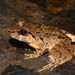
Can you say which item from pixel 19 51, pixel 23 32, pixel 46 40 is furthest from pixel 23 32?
pixel 46 40

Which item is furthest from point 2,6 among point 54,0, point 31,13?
point 54,0

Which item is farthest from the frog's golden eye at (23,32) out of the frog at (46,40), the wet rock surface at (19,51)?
the wet rock surface at (19,51)

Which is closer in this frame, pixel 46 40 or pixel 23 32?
pixel 23 32

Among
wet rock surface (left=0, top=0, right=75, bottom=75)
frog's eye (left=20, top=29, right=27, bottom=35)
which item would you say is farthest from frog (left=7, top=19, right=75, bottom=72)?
wet rock surface (left=0, top=0, right=75, bottom=75)

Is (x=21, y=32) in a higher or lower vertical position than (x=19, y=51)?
higher

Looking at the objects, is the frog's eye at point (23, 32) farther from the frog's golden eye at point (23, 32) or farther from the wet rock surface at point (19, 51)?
the wet rock surface at point (19, 51)

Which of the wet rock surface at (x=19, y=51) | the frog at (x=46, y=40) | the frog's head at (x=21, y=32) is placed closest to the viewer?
the wet rock surface at (x=19, y=51)

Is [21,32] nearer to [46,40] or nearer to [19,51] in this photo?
[19,51]

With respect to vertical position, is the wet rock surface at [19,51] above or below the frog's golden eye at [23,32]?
below
